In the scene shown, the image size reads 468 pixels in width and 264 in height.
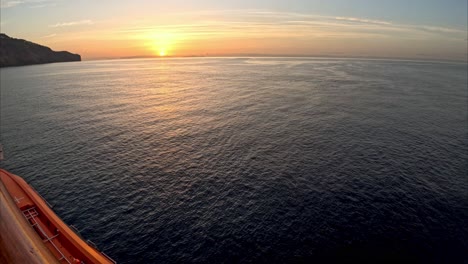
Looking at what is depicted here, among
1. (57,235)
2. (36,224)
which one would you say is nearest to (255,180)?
(57,235)

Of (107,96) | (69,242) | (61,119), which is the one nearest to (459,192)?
(69,242)

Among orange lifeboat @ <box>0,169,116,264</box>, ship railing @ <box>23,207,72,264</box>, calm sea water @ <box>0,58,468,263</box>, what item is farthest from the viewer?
calm sea water @ <box>0,58,468,263</box>

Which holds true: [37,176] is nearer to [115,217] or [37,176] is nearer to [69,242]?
[115,217]

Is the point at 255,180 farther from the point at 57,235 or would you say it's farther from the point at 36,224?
the point at 36,224

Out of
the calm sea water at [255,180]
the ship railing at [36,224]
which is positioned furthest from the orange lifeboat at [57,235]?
the calm sea water at [255,180]

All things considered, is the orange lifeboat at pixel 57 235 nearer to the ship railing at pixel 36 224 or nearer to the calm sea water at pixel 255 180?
the ship railing at pixel 36 224

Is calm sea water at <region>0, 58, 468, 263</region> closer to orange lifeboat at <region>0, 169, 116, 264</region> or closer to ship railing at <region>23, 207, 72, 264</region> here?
orange lifeboat at <region>0, 169, 116, 264</region>

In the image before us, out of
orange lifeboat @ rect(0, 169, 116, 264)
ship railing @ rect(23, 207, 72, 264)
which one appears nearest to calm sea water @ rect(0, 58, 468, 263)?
orange lifeboat @ rect(0, 169, 116, 264)

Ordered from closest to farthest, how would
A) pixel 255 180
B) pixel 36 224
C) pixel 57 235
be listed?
pixel 57 235 → pixel 36 224 → pixel 255 180
